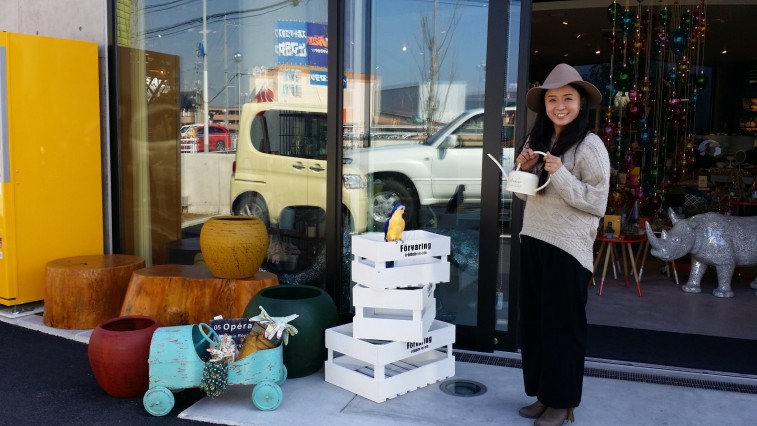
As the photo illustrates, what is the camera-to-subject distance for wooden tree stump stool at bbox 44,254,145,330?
14.5 feet

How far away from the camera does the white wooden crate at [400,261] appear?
3.36 meters

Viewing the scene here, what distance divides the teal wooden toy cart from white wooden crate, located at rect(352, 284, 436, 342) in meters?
0.51

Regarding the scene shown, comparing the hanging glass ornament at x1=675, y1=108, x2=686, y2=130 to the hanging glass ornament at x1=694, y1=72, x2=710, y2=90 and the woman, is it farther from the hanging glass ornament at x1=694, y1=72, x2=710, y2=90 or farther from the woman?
the woman

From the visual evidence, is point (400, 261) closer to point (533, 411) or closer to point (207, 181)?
point (533, 411)

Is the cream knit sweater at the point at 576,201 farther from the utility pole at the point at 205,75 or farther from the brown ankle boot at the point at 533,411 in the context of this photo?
the utility pole at the point at 205,75

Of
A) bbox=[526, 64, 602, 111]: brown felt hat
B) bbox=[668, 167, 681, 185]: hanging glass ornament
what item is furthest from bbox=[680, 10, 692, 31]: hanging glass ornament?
bbox=[526, 64, 602, 111]: brown felt hat

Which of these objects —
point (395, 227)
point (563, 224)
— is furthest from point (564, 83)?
point (395, 227)

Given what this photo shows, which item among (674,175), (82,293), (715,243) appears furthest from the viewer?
(674,175)

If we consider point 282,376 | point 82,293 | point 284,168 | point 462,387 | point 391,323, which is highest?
point 284,168

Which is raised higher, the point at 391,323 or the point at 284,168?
the point at 284,168

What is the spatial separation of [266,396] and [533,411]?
1.27 m

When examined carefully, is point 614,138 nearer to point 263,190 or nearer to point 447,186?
point 447,186

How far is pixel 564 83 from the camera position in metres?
2.82

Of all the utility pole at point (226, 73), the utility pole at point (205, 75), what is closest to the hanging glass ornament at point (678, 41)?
the utility pole at point (226, 73)
